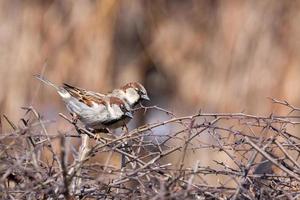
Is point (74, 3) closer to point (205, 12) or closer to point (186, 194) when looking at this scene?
point (205, 12)

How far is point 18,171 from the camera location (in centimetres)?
194

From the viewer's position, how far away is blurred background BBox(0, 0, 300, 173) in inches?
246

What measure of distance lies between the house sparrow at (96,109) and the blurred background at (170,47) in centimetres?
265

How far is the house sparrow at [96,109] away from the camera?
3.14 meters

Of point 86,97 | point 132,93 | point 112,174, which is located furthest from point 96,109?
point 112,174

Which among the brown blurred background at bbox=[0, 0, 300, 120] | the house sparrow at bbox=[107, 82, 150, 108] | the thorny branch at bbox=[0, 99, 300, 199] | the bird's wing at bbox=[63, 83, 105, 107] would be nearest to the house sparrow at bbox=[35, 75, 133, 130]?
the bird's wing at bbox=[63, 83, 105, 107]

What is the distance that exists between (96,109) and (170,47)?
3511 mm

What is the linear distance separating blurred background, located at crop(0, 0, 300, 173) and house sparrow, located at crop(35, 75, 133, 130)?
2.65m

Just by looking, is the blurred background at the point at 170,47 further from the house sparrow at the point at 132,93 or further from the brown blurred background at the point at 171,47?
the house sparrow at the point at 132,93

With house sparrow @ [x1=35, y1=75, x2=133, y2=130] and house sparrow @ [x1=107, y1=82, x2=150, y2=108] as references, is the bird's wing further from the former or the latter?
house sparrow @ [x1=107, y1=82, x2=150, y2=108]

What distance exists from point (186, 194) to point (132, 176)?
0.22 meters

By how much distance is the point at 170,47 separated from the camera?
669 centimetres

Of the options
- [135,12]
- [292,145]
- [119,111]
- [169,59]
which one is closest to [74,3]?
[135,12]

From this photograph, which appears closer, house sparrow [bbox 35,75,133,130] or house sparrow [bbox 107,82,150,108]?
house sparrow [bbox 35,75,133,130]
